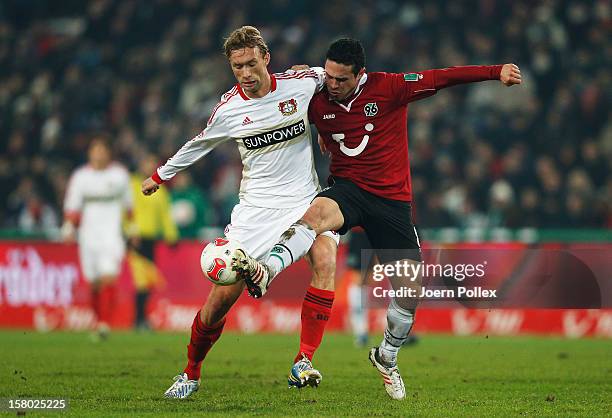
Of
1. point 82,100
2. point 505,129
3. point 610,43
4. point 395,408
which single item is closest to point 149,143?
point 82,100

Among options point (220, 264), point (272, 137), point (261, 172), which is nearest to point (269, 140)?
point (272, 137)

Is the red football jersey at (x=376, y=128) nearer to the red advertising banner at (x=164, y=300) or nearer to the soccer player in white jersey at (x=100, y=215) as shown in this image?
the soccer player in white jersey at (x=100, y=215)

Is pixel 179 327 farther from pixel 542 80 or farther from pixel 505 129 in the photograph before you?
pixel 542 80

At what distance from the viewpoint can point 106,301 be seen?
45.9 ft

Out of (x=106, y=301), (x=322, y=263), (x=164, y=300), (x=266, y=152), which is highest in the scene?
(x=266, y=152)

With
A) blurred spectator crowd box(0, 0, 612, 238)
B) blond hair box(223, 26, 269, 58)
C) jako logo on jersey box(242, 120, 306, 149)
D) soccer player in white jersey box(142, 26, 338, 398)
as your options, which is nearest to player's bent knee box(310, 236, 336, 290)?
soccer player in white jersey box(142, 26, 338, 398)

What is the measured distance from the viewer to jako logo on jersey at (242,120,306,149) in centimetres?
762

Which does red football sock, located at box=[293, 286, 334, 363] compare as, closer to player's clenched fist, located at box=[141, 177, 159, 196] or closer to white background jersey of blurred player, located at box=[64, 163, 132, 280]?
player's clenched fist, located at box=[141, 177, 159, 196]

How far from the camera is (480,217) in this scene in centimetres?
1596

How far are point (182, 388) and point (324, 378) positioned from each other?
1.68m

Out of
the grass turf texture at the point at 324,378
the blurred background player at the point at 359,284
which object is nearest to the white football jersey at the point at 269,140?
the grass turf texture at the point at 324,378

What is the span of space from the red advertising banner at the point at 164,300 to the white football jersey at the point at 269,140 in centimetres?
711

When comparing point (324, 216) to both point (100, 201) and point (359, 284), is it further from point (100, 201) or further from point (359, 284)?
point (100, 201)

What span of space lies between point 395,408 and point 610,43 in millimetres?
12030
